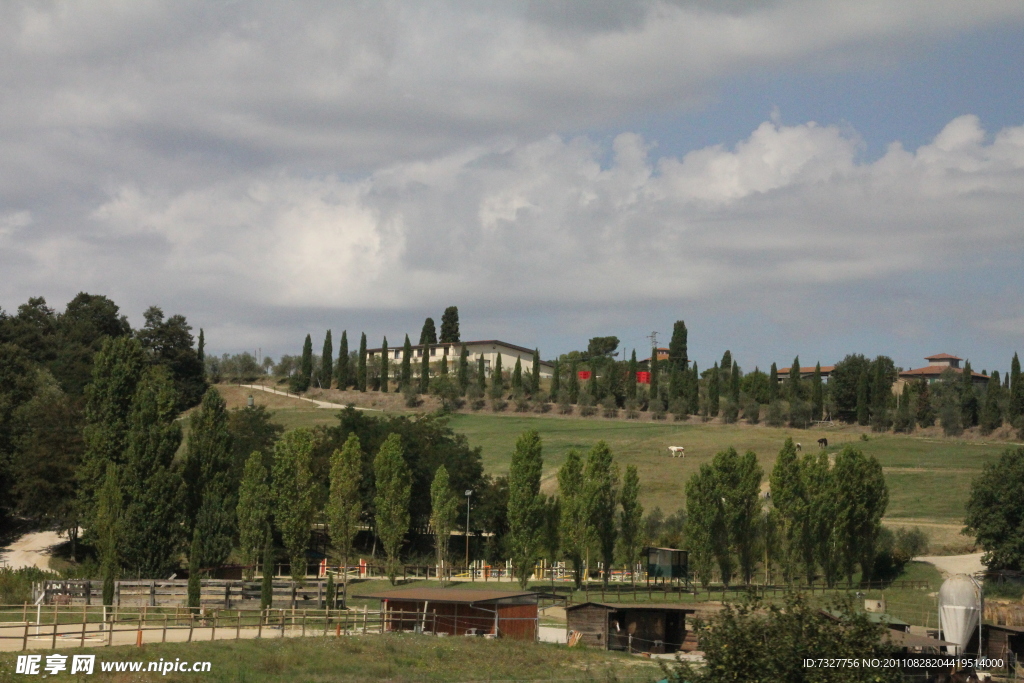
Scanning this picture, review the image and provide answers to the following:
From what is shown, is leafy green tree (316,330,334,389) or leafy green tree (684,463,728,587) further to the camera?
leafy green tree (316,330,334,389)

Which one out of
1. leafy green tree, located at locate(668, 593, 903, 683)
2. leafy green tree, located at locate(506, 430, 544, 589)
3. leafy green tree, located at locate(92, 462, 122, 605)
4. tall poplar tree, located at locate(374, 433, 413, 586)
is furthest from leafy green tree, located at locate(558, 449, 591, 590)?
leafy green tree, located at locate(668, 593, 903, 683)

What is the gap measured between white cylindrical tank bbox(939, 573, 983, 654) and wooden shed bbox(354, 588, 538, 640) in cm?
1695

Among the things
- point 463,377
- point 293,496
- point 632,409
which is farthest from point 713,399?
point 293,496

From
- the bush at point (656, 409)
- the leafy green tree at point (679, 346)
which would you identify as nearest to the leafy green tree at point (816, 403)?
the bush at point (656, 409)

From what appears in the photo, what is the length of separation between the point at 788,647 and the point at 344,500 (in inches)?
1935

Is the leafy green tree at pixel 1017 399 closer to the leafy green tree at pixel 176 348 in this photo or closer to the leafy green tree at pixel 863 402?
the leafy green tree at pixel 863 402

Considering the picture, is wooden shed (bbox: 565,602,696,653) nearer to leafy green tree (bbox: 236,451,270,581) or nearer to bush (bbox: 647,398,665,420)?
leafy green tree (bbox: 236,451,270,581)

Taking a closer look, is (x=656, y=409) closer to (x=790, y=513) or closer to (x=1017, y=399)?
(x=1017, y=399)

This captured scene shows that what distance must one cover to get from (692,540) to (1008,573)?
19.0 meters

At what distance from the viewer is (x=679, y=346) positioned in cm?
17812

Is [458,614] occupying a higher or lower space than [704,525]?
lower

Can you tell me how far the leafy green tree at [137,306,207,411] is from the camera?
126 m

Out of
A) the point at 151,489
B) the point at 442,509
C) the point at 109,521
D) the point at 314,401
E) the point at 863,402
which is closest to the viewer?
the point at 109,521

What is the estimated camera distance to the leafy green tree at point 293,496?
187 feet
